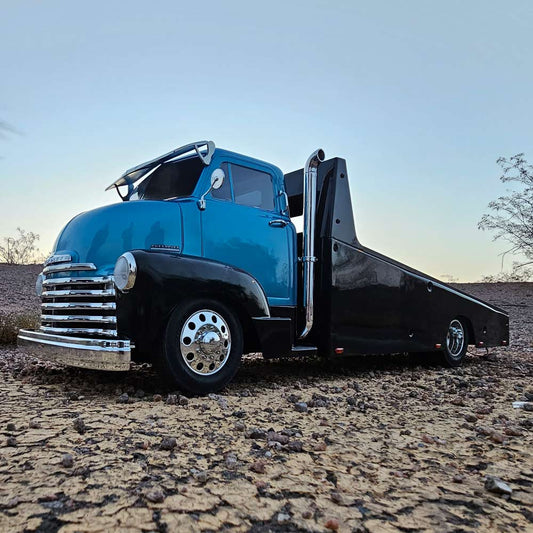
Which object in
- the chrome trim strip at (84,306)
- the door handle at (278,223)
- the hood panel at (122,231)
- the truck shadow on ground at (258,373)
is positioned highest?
the door handle at (278,223)

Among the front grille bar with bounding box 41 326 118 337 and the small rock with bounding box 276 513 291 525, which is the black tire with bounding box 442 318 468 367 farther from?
the small rock with bounding box 276 513 291 525

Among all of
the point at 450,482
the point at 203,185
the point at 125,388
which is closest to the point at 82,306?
the point at 125,388

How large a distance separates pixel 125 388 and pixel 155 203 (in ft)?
5.81

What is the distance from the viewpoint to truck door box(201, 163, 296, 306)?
4980mm

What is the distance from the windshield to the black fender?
97cm

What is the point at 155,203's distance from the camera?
186 inches

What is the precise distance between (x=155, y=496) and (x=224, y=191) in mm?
3515

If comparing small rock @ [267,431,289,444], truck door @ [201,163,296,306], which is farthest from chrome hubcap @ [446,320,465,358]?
small rock @ [267,431,289,444]

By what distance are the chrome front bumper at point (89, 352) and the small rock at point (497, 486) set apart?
8.94ft

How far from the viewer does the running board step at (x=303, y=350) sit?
539 cm

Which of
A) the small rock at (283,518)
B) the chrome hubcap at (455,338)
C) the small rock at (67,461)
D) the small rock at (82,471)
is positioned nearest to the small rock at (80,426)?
the small rock at (67,461)

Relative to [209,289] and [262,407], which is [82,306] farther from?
[262,407]

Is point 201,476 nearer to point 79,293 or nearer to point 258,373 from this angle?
point 79,293

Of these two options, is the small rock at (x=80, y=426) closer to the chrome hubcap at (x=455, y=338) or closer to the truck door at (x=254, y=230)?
the truck door at (x=254, y=230)
